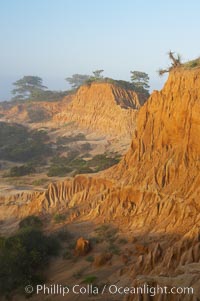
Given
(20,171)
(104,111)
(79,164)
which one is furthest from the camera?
(104,111)

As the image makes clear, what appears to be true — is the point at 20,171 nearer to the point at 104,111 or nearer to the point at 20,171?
the point at 20,171

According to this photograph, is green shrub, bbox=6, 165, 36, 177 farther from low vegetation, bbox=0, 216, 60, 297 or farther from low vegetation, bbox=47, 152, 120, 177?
low vegetation, bbox=0, 216, 60, 297

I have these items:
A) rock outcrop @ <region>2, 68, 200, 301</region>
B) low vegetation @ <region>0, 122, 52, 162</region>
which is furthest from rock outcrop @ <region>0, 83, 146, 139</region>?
rock outcrop @ <region>2, 68, 200, 301</region>

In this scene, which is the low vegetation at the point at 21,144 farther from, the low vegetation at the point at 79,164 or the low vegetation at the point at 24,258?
the low vegetation at the point at 24,258

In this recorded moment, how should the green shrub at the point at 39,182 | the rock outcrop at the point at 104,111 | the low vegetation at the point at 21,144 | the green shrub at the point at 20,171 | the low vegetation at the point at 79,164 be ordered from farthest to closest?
the rock outcrop at the point at 104,111 → the low vegetation at the point at 21,144 → the green shrub at the point at 20,171 → the low vegetation at the point at 79,164 → the green shrub at the point at 39,182

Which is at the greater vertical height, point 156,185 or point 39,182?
point 156,185

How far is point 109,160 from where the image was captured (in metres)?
32.6

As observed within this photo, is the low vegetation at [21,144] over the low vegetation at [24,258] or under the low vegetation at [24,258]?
over

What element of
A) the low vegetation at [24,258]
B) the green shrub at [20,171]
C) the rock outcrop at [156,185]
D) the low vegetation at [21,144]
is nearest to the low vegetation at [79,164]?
the green shrub at [20,171]

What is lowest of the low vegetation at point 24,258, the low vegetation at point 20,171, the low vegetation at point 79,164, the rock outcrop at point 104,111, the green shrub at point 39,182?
the low vegetation at point 24,258

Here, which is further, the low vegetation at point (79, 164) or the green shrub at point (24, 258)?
the low vegetation at point (79, 164)

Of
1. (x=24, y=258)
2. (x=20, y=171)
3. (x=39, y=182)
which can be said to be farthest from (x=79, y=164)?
(x=24, y=258)

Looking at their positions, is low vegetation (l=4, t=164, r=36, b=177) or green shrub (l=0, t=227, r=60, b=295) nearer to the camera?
green shrub (l=0, t=227, r=60, b=295)

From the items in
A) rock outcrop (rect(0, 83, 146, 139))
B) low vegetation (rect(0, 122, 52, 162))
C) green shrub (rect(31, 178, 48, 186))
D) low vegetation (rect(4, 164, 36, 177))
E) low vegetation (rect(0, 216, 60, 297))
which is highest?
rock outcrop (rect(0, 83, 146, 139))
